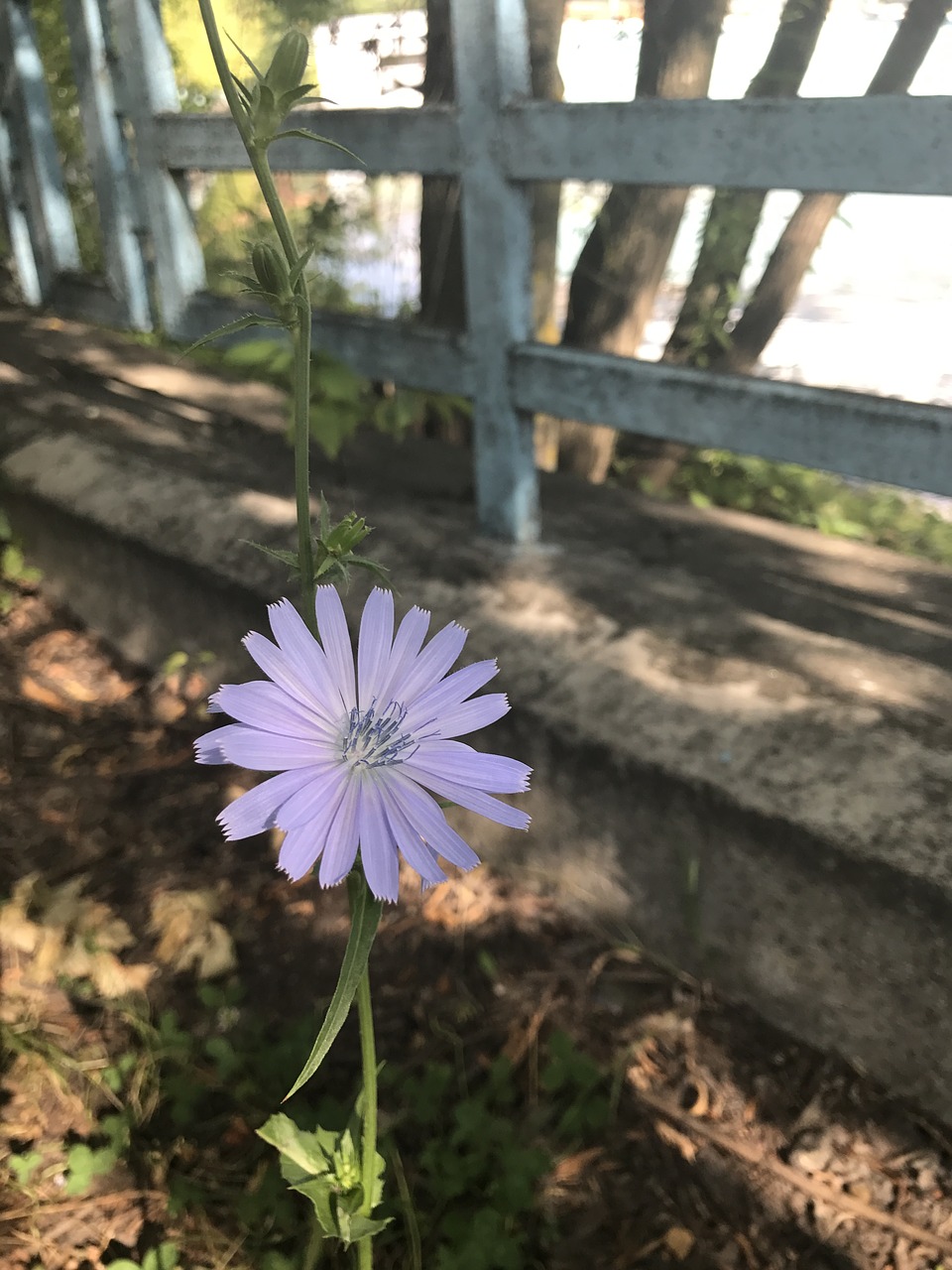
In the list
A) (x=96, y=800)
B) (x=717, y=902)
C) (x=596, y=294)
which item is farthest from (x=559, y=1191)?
(x=596, y=294)

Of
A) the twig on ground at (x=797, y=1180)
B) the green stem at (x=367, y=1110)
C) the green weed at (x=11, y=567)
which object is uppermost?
the green stem at (x=367, y=1110)

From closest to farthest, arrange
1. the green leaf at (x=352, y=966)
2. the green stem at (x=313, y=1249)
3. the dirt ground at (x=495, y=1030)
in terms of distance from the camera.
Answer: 1. the green leaf at (x=352, y=966)
2. the green stem at (x=313, y=1249)
3. the dirt ground at (x=495, y=1030)

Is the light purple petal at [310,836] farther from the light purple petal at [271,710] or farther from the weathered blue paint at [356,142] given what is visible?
the weathered blue paint at [356,142]

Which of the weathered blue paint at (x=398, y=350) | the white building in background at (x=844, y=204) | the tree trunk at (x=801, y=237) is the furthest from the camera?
the weathered blue paint at (x=398, y=350)

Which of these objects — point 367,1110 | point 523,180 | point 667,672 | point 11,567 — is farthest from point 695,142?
point 11,567

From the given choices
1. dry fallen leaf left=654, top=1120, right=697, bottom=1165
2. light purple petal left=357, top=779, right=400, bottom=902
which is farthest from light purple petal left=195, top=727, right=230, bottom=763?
dry fallen leaf left=654, top=1120, right=697, bottom=1165

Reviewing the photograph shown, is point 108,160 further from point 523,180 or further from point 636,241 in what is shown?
point 523,180

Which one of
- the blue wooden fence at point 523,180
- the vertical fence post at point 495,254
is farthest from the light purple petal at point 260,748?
the vertical fence post at point 495,254

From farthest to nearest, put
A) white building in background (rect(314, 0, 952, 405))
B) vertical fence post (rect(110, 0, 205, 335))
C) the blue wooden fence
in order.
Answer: vertical fence post (rect(110, 0, 205, 335))
white building in background (rect(314, 0, 952, 405))
the blue wooden fence

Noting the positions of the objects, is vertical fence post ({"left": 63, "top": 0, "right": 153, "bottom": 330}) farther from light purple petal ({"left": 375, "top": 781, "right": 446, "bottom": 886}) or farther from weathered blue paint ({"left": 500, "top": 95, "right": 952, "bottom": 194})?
light purple petal ({"left": 375, "top": 781, "right": 446, "bottom": 886})
